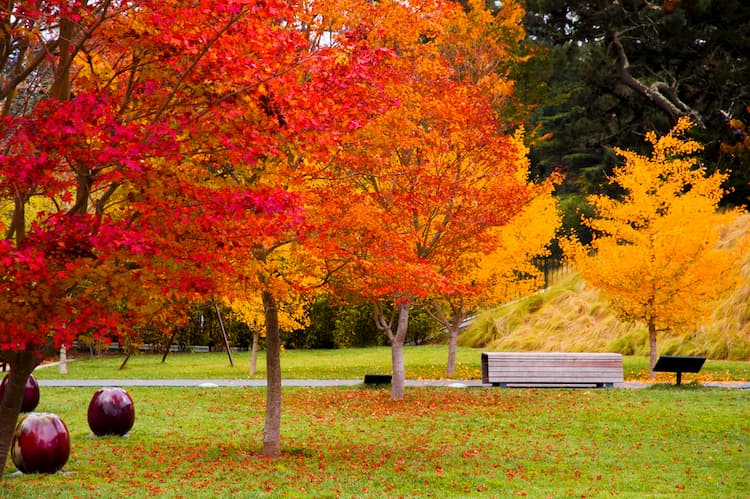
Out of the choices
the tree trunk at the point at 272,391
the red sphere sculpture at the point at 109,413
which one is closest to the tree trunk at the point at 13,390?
the tree trunk at the point at 272,391

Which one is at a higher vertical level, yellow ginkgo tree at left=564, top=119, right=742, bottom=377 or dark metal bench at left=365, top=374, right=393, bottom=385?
yellow ginkgo tree at left=564, top=119, right=742, bottom=377

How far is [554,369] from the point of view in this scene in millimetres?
19344

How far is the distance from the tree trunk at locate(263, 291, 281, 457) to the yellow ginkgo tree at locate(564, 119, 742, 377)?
11.6m

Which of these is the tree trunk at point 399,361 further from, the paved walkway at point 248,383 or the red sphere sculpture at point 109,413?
the red sphere sculpture at point 109,413

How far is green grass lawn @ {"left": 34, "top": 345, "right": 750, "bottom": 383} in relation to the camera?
22.0 m

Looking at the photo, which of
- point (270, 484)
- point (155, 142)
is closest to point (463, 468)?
point (270, 484)

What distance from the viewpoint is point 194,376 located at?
2231 cm

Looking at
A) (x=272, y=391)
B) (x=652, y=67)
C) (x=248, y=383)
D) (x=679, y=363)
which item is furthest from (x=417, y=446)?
(x=652, y=67)

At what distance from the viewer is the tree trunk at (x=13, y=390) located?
7.69 meters

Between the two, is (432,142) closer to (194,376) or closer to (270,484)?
(270,484)

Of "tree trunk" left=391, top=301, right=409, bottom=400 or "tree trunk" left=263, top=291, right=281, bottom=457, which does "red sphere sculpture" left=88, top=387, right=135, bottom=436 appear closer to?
"tree trunk" left=263, top=291, right=281, bottom=457

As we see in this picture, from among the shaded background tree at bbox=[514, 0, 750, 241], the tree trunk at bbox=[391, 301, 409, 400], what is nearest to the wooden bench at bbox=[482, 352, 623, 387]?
the tree trunk at bbox=[391, 301, 409, 400]

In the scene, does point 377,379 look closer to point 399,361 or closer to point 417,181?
point 399,361

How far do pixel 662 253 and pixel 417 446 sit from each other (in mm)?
10925
